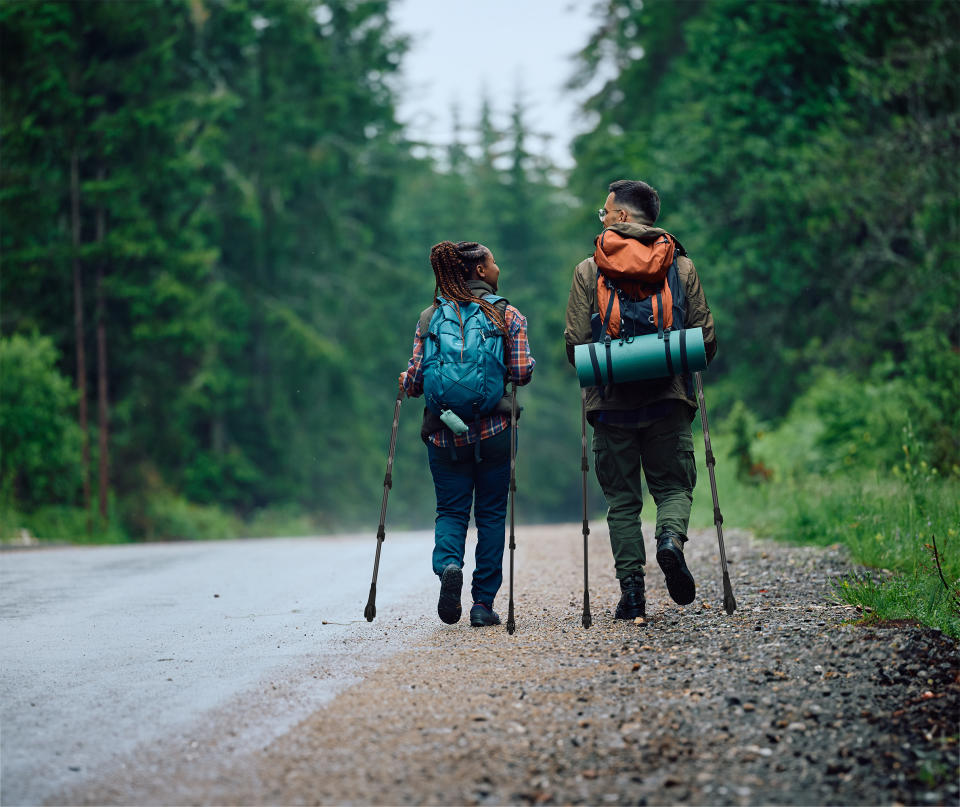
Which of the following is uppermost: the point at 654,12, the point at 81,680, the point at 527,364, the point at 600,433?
the point at 654,12

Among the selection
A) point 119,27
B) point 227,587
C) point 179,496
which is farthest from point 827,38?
point 227,587

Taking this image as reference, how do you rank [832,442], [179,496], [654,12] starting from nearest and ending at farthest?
[832,442] < [179,496] < [654,12]

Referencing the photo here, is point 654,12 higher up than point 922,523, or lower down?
higher up

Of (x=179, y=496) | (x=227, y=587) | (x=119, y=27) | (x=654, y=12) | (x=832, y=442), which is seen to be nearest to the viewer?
(x=227, y=587)

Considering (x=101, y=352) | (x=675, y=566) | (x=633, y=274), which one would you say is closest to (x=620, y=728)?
(x=675, y=566)

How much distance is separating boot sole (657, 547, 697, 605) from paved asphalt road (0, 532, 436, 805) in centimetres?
149

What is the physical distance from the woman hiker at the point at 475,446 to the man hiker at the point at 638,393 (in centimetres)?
49

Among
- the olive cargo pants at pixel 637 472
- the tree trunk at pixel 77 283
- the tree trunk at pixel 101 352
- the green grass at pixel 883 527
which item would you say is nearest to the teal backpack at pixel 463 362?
the olive cargo pants at pixel 637 472

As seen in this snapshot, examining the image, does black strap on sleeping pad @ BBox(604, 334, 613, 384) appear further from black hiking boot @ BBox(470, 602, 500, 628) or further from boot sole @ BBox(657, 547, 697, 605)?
black hiking boot @ BBox(470, 602, 500, 628)

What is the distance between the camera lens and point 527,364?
6.98m

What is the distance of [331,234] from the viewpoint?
36.8m

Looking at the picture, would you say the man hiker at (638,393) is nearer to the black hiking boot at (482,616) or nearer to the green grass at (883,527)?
the black hiking boot at (482,616)

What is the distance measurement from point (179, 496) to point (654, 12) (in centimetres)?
1854

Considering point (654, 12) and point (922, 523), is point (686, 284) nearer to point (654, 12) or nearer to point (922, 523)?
point (922, 523)
